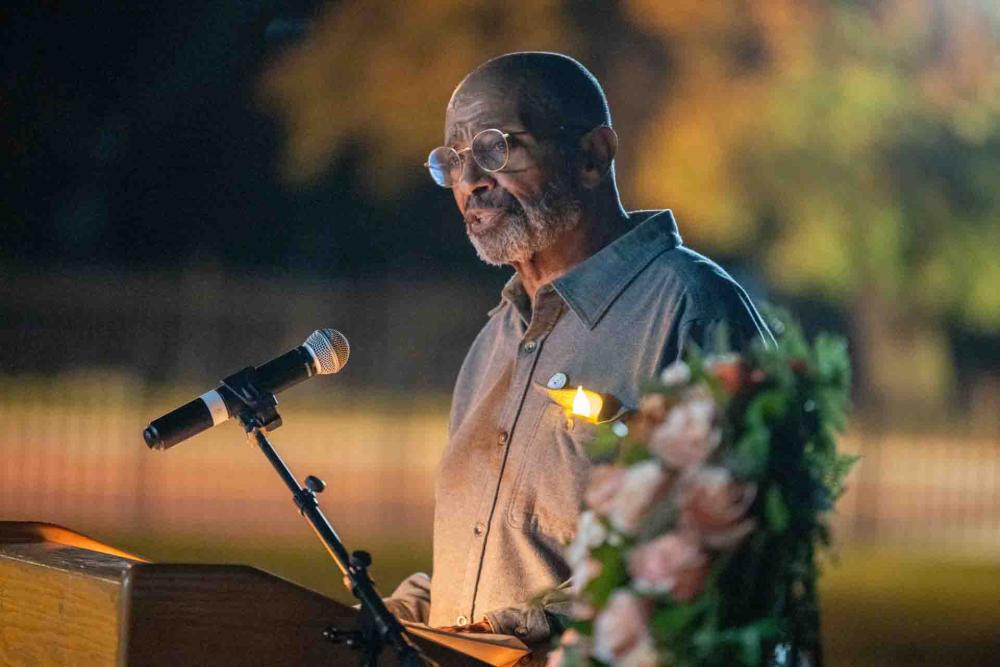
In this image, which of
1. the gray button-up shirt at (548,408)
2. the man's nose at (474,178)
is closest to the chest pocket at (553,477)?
the gray button-up shirt at (548,408)

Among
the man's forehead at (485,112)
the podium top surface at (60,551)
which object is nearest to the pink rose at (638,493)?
the podium top surface at (60,551)

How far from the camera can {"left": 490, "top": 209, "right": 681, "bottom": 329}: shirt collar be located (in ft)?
11.9

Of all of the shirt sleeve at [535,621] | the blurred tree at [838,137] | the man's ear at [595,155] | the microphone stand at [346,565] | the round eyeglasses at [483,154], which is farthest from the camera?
the blurred tree at [838,137]

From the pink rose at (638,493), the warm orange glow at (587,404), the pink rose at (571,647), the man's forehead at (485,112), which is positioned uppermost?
the man's forehead at (485,112)

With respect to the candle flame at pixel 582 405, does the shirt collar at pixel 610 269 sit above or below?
above

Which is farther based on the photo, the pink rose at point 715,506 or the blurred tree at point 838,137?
the blurred tree at point 838,137

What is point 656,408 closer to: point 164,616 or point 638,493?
point 638,493

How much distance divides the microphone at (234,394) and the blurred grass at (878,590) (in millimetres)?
6216

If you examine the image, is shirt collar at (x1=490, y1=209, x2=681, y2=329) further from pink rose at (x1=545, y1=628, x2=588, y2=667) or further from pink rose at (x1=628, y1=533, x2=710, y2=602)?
pink rose at (x1=628, y1=533, x2=710, y2=602)

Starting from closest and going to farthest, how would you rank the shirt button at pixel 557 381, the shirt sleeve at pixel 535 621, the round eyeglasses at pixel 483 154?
the shirt sleeve at pixel 535 621 < the shirt button at pixel 557 381 < the round eyeglasses at pixel 483 154

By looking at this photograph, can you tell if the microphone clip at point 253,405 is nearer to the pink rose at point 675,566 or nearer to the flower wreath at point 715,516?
the flower wreath at point 715,516

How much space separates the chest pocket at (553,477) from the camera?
3412mm

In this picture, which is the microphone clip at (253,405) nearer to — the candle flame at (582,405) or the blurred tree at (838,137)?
the candle flame at (582,405)

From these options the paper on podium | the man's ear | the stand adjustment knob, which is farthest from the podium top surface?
the man's ear
